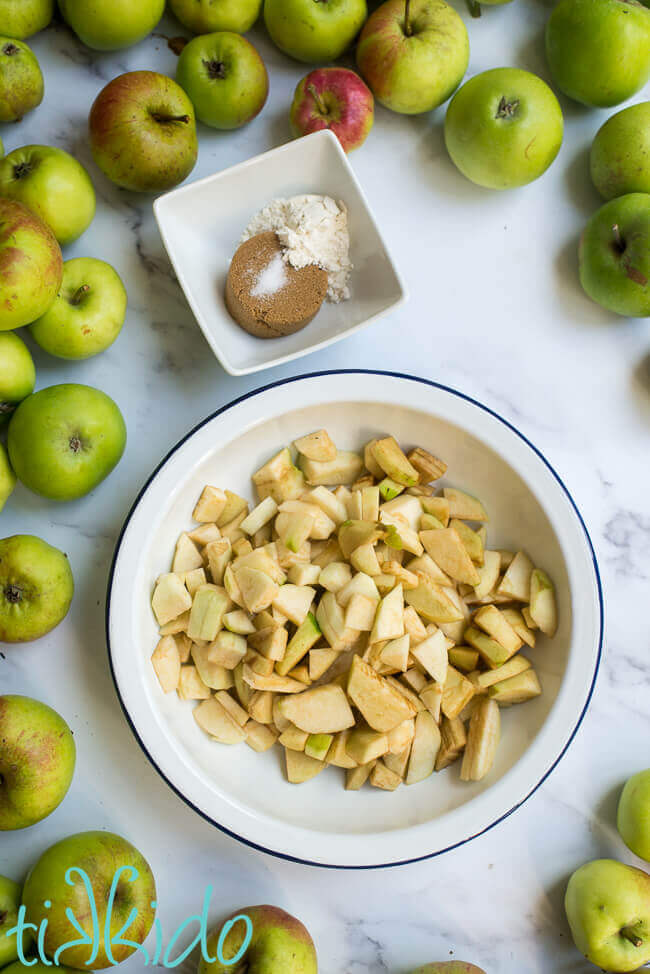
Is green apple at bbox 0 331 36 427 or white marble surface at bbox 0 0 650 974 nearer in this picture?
green apple at bbox 0 331 36 427

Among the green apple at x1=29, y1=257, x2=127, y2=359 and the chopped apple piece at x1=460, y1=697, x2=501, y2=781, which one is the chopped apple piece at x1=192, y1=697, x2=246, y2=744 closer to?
the chopped apple piece at x1=460, y1=697, x2=501, y2=781

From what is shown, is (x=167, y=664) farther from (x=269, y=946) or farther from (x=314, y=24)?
(x=314, y=24)

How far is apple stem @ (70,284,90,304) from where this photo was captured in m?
1.22

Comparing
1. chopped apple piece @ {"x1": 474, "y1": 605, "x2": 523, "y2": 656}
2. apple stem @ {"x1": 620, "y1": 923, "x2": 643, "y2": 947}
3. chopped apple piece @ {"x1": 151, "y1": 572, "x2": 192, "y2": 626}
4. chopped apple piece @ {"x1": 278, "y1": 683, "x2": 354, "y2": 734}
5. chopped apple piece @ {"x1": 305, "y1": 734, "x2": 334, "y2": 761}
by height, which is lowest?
apple stem @ {"x1": 620, "y1": 923, "x2": 643, "y2": 947}

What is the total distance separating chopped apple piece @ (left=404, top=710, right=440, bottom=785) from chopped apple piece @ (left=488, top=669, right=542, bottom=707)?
10 cm

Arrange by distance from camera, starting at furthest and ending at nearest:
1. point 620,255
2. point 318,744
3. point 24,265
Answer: point 620,255
point 318,744
point 24,265

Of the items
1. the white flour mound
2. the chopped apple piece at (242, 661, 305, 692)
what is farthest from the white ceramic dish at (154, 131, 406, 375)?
the chopped apple piece at (242, 661, 305, 692)

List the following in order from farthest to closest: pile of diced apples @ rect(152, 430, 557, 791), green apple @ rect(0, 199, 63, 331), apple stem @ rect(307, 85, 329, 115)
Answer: apple stem @ rect(307, 85, 329, 115) < pile of diced apples @ rect(152, 430, 557, 791) < green apple @ rect(0, 199, 63, 331)

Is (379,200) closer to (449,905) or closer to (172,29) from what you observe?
(172,29)

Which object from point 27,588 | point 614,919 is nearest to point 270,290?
point 27,588

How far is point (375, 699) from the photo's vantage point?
1158 mm

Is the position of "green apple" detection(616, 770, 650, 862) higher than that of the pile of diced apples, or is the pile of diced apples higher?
the pile of diced apples

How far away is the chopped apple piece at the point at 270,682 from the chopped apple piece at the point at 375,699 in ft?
0.28

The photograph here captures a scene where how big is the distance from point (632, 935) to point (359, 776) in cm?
47
